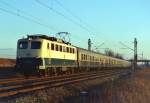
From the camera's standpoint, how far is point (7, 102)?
48.2 ft

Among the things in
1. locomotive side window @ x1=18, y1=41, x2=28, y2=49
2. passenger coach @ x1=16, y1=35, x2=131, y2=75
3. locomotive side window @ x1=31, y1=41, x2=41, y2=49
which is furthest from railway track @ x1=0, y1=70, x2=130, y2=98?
locomotive side window @ x1=18, y1=41, x2=28, y2=49

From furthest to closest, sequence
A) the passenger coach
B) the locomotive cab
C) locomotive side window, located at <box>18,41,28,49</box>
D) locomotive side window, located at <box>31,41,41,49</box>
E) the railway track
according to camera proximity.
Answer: locomotive side window, located at <box>18,41,28,49</box> < locomotive side window, located at <box>31,41,41,49</box> < the passenger coach < the locomotive cab < the railway track

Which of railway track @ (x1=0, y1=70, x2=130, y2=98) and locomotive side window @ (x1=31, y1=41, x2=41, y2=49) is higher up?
locomotive side window @ (x1=31, y1=41, x2=41, y2=49)

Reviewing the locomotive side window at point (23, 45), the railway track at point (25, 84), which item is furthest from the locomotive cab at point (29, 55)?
the railway track at point (25, 84)

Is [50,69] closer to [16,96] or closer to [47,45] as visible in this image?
[47,45]

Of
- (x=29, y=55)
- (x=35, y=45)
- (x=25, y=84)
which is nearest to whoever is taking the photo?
(x=25, y=84)

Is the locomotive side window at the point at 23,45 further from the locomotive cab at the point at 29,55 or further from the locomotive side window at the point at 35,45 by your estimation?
the locomotive side window at the point at 35,45

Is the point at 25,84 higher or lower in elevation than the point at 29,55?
lower

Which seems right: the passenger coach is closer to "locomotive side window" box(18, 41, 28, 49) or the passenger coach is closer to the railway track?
"locomotive side window" box(18, 41, 28, 49)

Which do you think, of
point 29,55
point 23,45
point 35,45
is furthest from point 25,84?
point 23,45

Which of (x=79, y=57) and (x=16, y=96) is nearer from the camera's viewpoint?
(x=16, y=96)

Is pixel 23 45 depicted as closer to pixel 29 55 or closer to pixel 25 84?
pixel 29 55

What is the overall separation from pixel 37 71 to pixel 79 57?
14.8 meters

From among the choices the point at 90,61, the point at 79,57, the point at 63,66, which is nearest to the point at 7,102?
the point at 63,66
